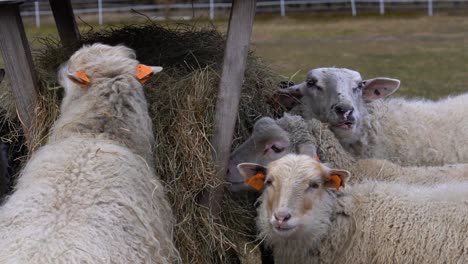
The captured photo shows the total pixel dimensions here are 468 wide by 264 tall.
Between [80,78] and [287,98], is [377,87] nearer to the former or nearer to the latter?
[287,98]

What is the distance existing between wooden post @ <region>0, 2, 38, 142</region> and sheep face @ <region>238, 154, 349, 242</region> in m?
1.78

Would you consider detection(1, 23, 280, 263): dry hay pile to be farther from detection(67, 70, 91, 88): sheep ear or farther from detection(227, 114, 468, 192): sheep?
detection(67, 70, 91, 88): sheep ear

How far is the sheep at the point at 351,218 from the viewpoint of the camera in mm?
4945

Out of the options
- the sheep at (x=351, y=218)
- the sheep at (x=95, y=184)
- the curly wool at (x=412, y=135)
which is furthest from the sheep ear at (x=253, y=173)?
the curly wool at (x=412, y=135)

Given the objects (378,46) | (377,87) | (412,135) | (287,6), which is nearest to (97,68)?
(377,87)

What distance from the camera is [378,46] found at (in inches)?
1110

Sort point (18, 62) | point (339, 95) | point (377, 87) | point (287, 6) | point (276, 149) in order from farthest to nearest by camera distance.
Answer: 1. point (287, 6)
2. point (377, 87)
3. point (339, 95)
4. point (276, 149)
5. point (18, 62)

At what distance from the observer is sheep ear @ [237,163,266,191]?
530 centimetres

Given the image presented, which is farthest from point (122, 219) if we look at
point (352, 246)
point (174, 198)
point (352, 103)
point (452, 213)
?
point (352, 103)

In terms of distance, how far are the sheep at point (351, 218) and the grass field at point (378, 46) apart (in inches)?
450

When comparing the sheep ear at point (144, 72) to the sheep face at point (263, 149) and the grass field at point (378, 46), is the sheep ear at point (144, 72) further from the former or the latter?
the grass field at point (378, 46)

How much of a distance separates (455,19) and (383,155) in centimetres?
2831

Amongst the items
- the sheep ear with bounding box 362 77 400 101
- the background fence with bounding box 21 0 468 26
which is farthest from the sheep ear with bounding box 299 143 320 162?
the background fence with bounding box 21 0 468 26

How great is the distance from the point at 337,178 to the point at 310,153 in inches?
29.7
